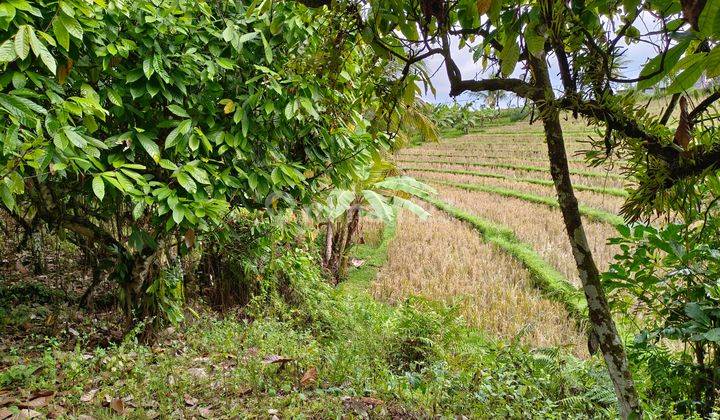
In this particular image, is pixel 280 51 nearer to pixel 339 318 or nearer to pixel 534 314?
pixel 339 318

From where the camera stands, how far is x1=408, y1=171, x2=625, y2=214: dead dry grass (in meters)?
10.8

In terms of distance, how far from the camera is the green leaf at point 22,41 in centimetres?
171

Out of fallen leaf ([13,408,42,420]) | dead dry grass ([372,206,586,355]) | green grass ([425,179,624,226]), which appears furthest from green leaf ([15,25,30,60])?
green grass ([425,179,624,226])

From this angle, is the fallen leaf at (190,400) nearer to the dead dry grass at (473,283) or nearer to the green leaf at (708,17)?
the dead dry grass at (473,283)

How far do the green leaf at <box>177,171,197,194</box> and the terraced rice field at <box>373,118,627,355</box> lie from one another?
1855 mm

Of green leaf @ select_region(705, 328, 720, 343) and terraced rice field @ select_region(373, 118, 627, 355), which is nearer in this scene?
green leaf @ select_region(705, 328, 720, 343)

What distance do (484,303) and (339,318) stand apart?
6.79 ft

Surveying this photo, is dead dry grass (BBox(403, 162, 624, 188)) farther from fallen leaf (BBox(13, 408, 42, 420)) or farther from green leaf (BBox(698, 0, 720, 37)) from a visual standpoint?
fallen leaf (BBox(13, 408, 42, 420))

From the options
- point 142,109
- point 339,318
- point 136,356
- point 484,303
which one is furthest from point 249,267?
point 484,303

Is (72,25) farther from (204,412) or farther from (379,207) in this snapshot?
(379,207)

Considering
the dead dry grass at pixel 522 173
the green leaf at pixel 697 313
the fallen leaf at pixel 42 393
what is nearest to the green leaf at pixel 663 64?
the green leaf at pixel 697 313

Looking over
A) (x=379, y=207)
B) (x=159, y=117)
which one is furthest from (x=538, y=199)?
(x=159, y=117)

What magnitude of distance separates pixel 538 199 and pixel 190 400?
38.0 feet

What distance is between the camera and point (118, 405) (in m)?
2.28
